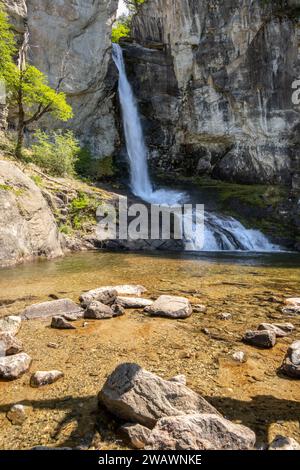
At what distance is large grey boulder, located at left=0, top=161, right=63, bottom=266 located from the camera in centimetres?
1098

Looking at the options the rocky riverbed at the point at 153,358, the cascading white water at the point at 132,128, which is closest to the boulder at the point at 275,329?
the rocky riverbed at the point at 153,358

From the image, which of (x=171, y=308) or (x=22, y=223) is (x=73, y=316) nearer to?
(x=171, y=308)

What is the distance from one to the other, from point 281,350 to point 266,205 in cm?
1949

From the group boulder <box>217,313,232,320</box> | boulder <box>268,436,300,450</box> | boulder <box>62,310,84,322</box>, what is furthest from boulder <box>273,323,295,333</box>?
boulder <box>62,310,84,322</box>

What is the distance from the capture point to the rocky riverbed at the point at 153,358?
2.66 meters

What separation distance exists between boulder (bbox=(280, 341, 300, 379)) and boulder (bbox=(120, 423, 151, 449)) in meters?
1.89

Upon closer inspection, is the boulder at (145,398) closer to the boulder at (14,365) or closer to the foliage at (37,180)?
the boulder at (14,365)

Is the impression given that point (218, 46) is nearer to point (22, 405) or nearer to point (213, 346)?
point (213, 346)

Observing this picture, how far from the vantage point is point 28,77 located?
16484 millimetres

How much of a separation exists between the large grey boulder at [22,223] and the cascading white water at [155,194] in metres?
7.53

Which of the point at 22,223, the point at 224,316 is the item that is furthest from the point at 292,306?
the point at 22,223

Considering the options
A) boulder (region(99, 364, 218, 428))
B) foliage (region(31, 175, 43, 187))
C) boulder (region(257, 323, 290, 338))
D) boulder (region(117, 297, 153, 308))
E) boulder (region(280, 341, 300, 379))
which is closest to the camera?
boulder (region(99, 364, 218, 428))

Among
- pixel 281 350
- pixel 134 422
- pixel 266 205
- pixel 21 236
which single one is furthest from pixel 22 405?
pixel 266 205

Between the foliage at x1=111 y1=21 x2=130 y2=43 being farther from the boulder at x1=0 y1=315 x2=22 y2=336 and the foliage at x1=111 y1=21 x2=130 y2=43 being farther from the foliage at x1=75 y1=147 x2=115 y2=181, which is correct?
the boulder at x1=0 y1=315 x2=22 y2=336
